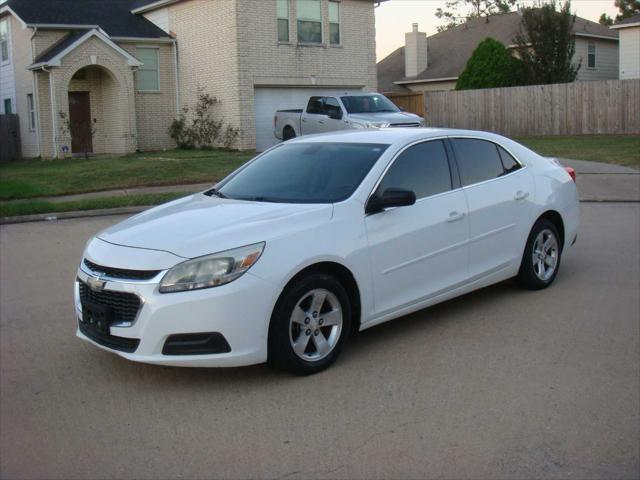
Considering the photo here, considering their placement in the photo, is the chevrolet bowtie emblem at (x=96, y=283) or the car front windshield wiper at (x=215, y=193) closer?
the chevrolet bowtie emblem at (x=96, y=283)

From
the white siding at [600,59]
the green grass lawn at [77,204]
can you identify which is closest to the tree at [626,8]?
the white siding at [600,59]

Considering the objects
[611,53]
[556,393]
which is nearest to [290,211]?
[556,393]

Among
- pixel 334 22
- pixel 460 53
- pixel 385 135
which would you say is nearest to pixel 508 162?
pixel 385 135

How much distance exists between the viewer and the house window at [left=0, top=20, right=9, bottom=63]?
30016 millimetres

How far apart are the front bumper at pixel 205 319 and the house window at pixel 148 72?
25292 millimetres

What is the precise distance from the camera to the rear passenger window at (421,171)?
21.0ft

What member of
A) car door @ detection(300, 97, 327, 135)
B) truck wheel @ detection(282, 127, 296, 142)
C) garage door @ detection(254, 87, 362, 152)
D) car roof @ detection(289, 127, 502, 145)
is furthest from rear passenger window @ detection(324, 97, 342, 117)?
car roof @ detection(289, 127, 502, 145)

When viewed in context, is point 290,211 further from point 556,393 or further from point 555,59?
point 555,59

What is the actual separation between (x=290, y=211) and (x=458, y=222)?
1.58 metres

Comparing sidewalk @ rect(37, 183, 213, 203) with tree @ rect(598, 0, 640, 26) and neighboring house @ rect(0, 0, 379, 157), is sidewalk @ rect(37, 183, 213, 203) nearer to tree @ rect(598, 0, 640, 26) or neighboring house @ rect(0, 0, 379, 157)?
neighboring house @ rect(0, 0, 379, 157)

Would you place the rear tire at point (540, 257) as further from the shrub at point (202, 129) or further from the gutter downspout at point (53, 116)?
the gutter downspout at point (53, 116)

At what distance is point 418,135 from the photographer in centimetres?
680

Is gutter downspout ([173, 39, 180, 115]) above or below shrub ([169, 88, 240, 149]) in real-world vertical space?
above

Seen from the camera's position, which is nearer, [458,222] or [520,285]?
[458,222]
